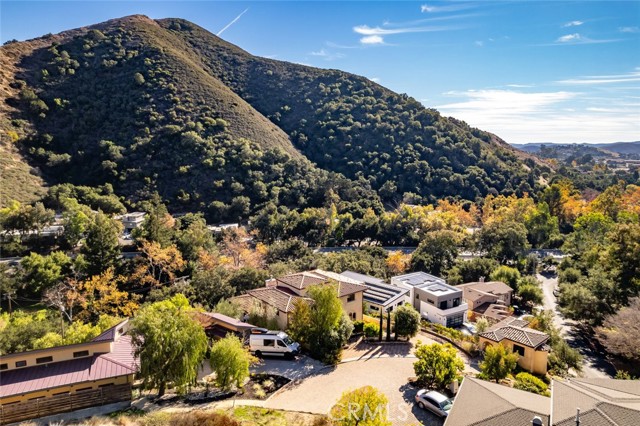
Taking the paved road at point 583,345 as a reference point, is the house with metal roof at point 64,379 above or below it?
above

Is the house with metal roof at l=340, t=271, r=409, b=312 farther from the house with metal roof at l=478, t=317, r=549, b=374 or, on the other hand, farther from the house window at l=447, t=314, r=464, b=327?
the house with metal roof at l=478, t=317, r=549, b=374

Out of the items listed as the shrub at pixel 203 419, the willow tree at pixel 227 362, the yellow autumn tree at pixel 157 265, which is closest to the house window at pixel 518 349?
the willow tree at pixel 227 362

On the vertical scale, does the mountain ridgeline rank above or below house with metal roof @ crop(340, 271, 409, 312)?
above

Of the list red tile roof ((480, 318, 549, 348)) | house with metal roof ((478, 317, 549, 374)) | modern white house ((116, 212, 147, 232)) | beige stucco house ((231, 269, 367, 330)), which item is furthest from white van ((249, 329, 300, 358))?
modern white house ((116, 212, 147, 232))

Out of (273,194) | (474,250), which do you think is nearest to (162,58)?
(273,194)

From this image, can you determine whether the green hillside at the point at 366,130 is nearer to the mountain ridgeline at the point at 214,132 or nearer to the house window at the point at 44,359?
the mountain ridgeline at the point at 214,132

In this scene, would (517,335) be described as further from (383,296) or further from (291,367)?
(291,367)
